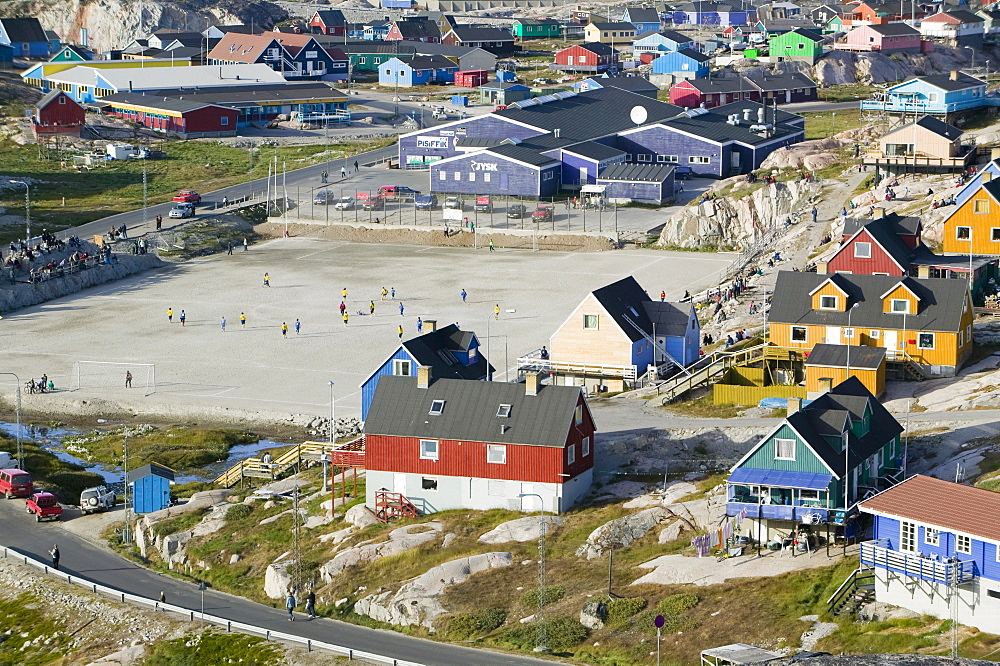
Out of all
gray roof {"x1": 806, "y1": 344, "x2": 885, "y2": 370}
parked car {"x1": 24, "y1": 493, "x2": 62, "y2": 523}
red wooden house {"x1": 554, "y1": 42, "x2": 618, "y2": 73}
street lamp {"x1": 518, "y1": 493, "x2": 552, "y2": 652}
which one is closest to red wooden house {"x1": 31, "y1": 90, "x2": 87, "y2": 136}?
red wooden house {"x1": 554, "y1": 42, "x2": 618, "y2": 73}

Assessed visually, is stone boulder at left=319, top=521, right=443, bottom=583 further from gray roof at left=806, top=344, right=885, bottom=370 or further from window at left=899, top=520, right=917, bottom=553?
gray roof at left=806, top=344, right=885, bottom=370

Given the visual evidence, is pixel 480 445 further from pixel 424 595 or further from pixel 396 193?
pixel 396 193

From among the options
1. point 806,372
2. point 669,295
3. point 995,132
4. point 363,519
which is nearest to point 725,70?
point 995,132

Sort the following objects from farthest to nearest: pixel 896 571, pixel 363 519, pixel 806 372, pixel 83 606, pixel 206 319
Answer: pixel 206 319, pixel 806 372, pixel 363 519, pixel 83 606, pixel 896 571

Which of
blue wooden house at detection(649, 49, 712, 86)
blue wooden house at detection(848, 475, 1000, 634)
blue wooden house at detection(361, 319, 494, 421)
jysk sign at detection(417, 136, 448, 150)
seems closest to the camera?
blue wooden house at detection(848, 475, 1000, 634)

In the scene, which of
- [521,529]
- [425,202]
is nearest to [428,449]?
[521,529]

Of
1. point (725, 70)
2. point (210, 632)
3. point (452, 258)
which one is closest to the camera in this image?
point (210, 632)

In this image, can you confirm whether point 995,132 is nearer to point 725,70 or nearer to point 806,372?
point 806,372
